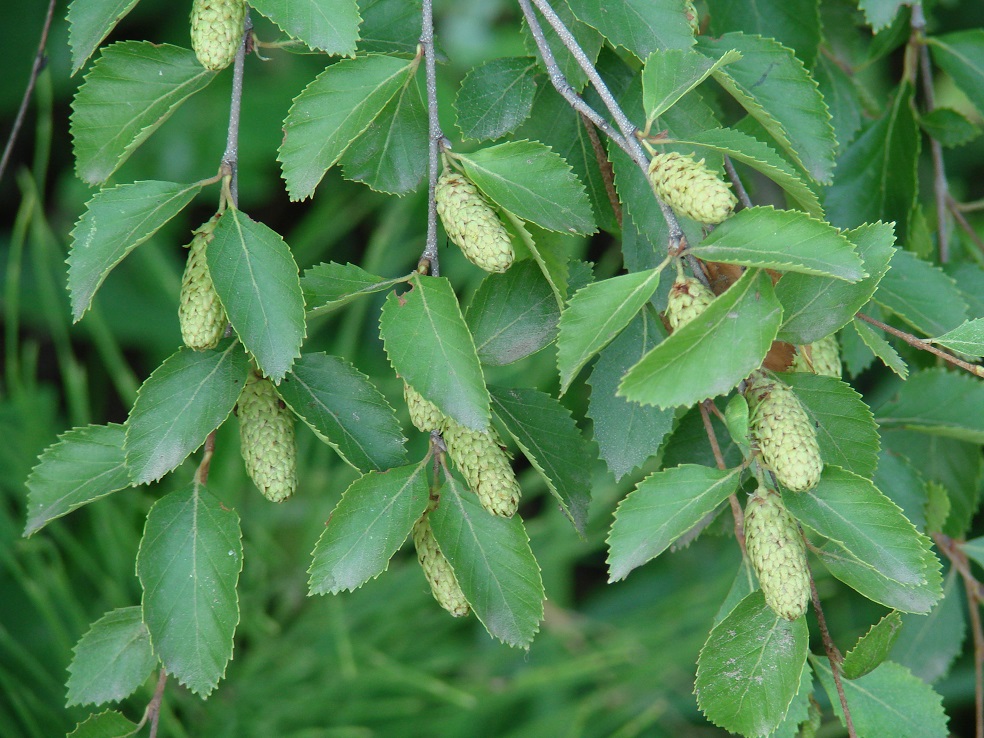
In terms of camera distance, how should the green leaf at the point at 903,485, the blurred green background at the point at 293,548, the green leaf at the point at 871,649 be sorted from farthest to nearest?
the blurred green background at the point at 293,548
the green leaf at the point at 903,485
the green leaf at the point at 871,649

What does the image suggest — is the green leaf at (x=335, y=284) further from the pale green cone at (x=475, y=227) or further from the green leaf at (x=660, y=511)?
the green leaf at (x=660, y=511)

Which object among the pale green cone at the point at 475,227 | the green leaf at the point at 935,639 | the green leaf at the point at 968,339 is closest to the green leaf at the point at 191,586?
the pale green cone at the point at 475,227

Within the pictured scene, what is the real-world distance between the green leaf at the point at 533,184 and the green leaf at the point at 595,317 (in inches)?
2.1

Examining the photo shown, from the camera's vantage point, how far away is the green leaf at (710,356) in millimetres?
466

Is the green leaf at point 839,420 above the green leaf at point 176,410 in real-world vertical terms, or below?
below

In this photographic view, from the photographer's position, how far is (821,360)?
0.66m

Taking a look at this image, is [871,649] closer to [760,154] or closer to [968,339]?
[968,339]

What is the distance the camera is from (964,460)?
899 mm

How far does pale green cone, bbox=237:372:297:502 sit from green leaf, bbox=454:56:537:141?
0.80 ft

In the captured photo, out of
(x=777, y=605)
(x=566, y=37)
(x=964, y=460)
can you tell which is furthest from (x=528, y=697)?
(x=566, y=37)

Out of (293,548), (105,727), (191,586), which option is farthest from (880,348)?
(293,548)

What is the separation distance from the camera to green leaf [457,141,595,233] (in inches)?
21.6

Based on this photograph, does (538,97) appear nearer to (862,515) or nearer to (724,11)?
(724,11)

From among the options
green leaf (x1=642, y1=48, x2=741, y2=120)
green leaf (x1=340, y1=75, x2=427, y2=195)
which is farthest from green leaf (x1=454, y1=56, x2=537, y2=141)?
green leaf (x1=642, y1=48, x2=741, y2=120)
